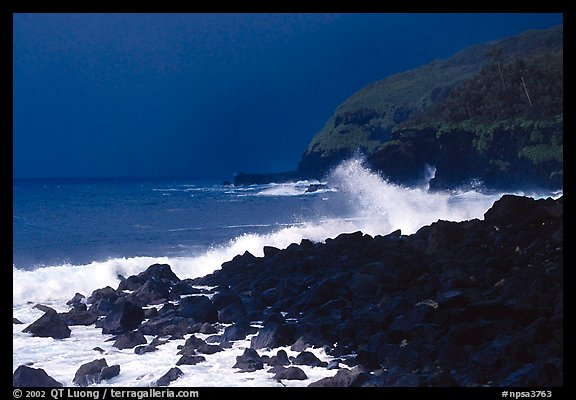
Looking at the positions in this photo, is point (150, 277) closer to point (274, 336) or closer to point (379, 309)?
point (274, 336)

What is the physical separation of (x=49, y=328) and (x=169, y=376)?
13.4 ft

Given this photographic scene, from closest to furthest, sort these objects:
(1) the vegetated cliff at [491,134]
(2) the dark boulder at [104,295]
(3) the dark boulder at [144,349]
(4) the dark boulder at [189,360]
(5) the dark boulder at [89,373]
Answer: (5) the dark boulder at [89,373], (4) the dark boulder at [189,360], (3) the dark boulder at [144,349], (2) the dark boulder at [104,295], (1) the vegetated cliff at [491,134]

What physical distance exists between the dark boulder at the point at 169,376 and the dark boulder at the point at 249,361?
2.93 ft

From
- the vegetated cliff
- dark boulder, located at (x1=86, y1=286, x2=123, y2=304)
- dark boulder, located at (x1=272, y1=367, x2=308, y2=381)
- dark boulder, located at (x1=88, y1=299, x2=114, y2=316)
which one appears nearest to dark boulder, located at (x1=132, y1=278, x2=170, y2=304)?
dark boulder, located at (x1=86, y1=286, x2=123, y2=304)

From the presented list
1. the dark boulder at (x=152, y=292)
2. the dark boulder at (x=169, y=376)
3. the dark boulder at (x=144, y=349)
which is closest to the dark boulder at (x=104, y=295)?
the dark boulder at (x=152, y=292)

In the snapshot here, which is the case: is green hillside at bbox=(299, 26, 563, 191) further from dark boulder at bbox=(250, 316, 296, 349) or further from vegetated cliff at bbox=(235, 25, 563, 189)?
dark boulder at bbox=(250, 316, 296, 349)

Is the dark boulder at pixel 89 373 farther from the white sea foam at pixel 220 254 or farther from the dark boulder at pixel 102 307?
the white sea foam at pixel 220 254

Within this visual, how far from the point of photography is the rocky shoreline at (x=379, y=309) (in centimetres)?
920

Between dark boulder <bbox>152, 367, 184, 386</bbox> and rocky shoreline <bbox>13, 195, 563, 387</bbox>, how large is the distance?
0.05 ft

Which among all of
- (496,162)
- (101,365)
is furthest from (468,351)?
(496,162)

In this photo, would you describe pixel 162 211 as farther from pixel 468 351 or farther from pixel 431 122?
pixel 468 351

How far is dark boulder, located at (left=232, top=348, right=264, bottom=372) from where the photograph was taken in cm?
1016

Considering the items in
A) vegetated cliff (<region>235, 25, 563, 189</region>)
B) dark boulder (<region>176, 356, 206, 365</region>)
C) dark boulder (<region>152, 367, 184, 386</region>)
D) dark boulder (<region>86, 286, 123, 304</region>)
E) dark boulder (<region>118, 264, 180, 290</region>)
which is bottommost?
dark boulder (<region>152, 367, 184, 386</region>)

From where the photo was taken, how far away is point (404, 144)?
56.3m
